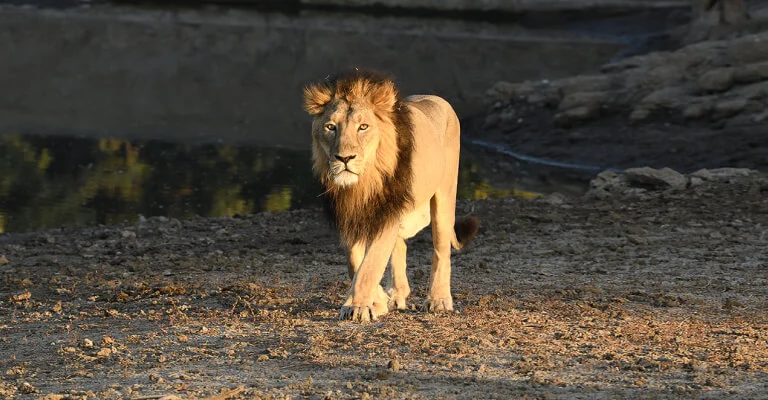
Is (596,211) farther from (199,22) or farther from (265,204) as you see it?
(199,22)

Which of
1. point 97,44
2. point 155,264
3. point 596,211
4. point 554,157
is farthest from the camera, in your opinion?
point 97,44

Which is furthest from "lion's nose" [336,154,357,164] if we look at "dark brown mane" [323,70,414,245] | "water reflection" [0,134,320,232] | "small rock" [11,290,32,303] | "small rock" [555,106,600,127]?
"small rock" [555,106,600,127]

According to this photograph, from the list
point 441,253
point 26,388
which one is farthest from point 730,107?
point 26,388


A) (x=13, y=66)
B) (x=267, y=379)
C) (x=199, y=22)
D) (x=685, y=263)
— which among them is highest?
(x=199, y=22)

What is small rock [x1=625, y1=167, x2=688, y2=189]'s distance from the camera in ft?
46.2

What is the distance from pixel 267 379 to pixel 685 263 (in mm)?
4899

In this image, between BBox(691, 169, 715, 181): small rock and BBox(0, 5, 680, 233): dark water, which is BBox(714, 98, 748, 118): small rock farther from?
BBox(691, 169, 715, 181): small rock

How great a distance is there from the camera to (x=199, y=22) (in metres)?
39.8

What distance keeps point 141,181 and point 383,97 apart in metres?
11.4

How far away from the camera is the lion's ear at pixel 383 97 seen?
7.00 meters

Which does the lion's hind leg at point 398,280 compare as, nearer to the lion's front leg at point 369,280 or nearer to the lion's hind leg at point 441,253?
the lion's hind leg at point 441,253

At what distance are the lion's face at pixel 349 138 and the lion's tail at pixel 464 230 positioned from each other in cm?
167

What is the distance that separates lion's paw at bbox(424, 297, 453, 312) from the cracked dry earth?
7 centimetres

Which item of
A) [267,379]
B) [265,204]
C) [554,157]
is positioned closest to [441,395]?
[267,379]
